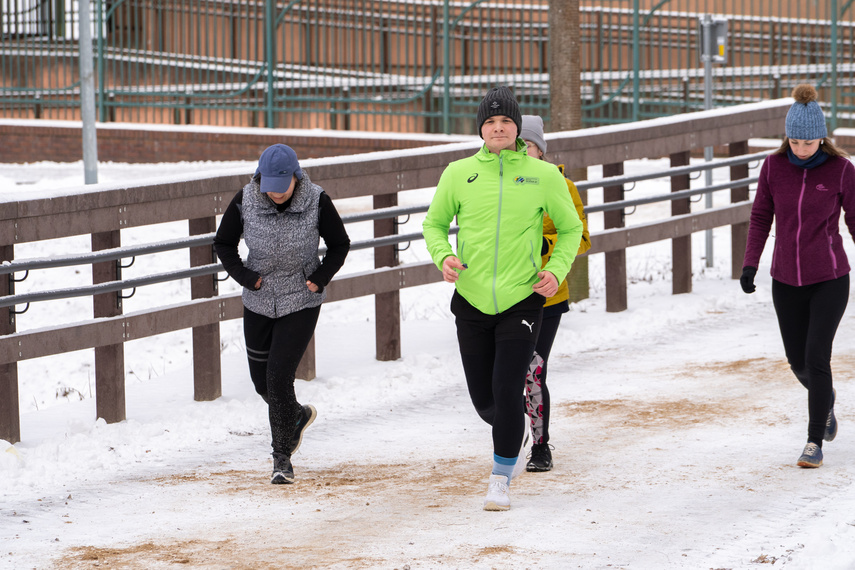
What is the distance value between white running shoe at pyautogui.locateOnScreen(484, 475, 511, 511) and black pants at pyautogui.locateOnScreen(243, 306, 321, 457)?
115 cm

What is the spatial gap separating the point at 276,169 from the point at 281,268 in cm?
48

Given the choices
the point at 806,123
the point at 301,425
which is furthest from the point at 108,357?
the point at 806,123

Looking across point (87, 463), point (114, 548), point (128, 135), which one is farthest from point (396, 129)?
point (114, 548)

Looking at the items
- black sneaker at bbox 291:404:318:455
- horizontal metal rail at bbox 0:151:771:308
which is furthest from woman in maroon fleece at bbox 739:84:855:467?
horizontal metal rail at bbox 0:151:771:308

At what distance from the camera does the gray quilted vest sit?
6461mm

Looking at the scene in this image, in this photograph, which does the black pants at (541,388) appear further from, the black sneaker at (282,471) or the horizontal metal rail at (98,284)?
the horizontal metal rail at (98,284)

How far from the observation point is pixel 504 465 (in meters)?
5.97

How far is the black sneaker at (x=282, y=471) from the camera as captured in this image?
6594 millimetres

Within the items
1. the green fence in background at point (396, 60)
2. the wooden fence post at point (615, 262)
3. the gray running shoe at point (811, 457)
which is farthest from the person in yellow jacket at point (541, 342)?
the green fence in background at point (396, 60)

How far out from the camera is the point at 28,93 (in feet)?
75.3

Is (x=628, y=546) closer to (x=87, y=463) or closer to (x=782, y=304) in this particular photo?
(x=782, y=304)

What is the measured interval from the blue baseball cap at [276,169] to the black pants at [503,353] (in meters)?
0.97

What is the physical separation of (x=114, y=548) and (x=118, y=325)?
7.11 ft

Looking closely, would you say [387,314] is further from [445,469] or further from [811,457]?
[811,457]
